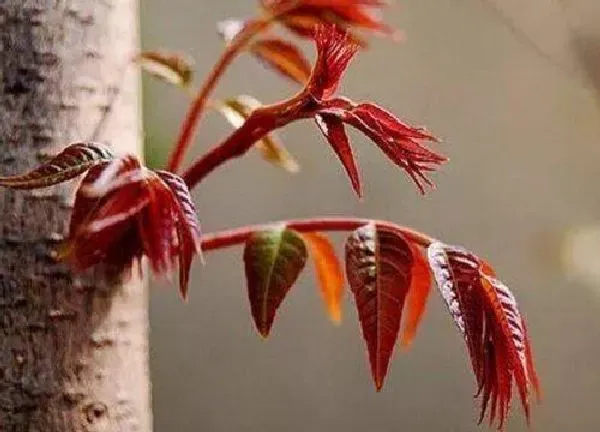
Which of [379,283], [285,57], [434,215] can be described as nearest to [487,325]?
[379,283]

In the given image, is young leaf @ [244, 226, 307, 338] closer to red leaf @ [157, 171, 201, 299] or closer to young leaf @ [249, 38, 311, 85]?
red leaf @ [157, 171, 201, 299]

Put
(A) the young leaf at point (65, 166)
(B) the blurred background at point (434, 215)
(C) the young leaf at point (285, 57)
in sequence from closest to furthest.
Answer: (A) the young leaf at point (65, 166)
(C) the young leaf at point (285, 57)
(B) the blurred background at point (434, 215)

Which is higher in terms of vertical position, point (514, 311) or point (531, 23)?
point (531, 23)

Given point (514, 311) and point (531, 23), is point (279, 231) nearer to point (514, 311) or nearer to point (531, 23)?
point (514, 311)

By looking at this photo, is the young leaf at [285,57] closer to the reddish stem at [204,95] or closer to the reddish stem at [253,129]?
the reddish stem at [204,95]

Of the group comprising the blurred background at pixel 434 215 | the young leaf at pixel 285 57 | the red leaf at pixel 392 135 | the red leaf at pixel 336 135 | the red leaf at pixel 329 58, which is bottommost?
the blurred background at pixel 434 215

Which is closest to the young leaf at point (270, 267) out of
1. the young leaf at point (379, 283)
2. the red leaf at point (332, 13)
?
the young leaf at point (379, 283)

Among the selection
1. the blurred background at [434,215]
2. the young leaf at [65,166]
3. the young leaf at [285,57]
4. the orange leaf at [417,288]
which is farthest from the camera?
the blurred background at [434,215]

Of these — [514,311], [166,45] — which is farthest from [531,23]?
[514,311]
